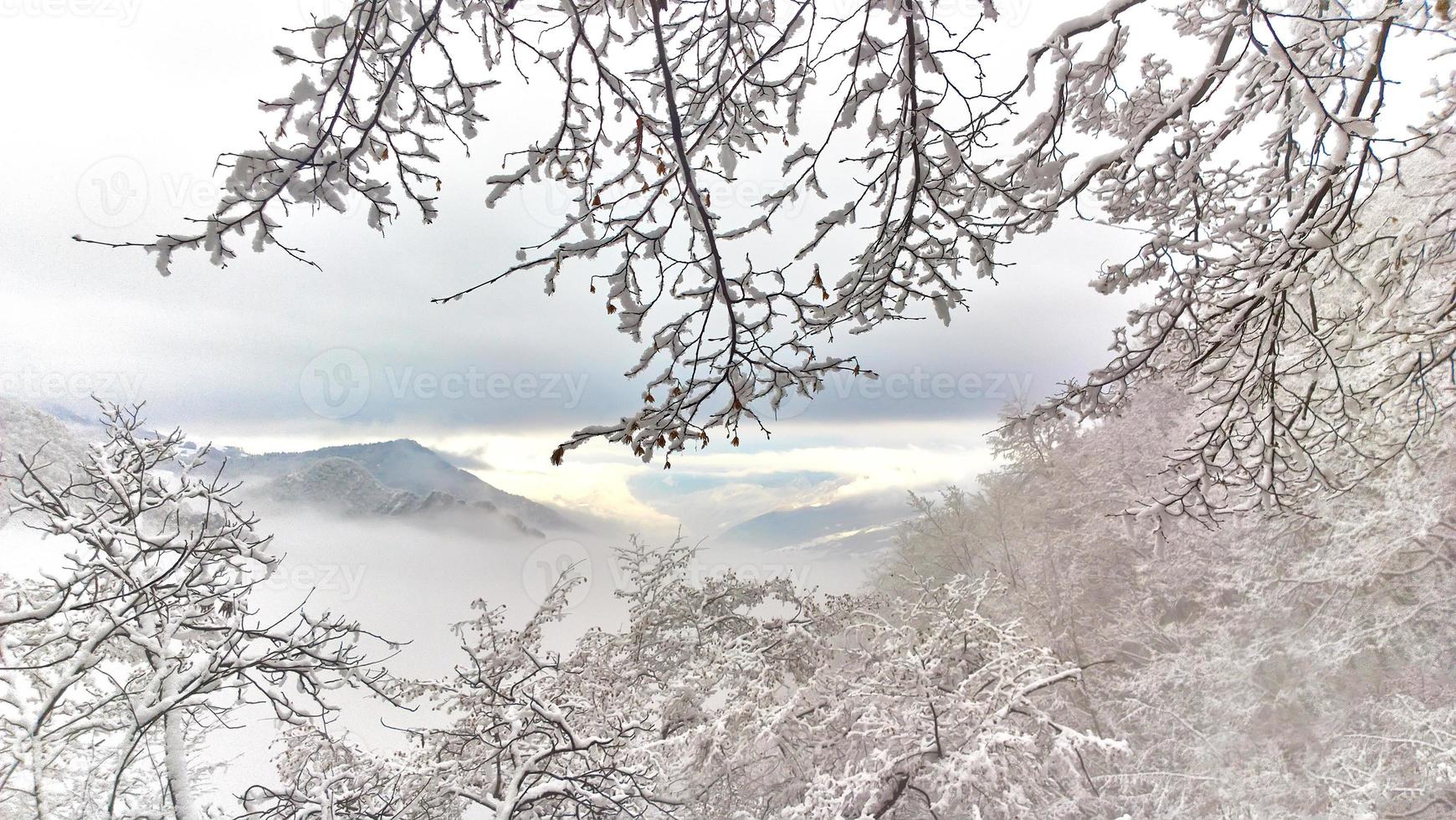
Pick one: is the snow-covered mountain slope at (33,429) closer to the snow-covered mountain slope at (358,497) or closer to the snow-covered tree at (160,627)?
the snow-covered mountain slope at (358,497)

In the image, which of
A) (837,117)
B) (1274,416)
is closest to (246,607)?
(837,117)

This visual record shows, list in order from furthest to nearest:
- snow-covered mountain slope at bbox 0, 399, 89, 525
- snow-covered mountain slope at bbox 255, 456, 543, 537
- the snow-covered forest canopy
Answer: snow-covered mountain slope at bbox 255, 456, 543, 537
snow-covered mountain slope at bbox 0, 399, 89, 525
the snow-covered forest canopy

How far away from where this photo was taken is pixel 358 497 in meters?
16.8

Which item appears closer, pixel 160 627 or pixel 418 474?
pixel 160 627

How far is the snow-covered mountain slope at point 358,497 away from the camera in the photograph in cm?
1537

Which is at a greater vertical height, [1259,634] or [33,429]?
[33,429]

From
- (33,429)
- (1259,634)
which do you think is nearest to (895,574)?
(1259,634)

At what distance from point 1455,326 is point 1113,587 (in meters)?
10.2

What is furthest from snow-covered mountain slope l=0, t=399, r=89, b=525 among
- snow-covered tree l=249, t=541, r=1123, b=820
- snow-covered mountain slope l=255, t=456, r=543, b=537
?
snow-covered tree l=249, t=541, r=1123, b=820

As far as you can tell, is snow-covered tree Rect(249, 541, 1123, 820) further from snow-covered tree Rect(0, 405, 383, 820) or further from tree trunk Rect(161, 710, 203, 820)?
snow-covered tree Rect(0, 405, 383, 820)

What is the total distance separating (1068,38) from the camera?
2.43 meters

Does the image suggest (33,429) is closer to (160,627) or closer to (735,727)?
(160,627)

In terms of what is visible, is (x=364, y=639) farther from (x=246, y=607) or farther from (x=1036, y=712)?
(x=1036, y=712)

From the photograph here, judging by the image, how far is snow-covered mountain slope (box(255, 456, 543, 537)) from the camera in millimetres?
15367
